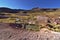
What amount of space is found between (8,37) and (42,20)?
11.3 m

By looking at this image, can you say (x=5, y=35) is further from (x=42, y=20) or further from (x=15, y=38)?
(x=42, y=20)

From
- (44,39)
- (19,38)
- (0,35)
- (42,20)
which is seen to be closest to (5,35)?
(0,35)

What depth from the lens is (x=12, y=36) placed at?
519 inches

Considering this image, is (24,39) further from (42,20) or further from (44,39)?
(42,20)

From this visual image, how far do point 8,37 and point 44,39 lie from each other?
3.21 meters

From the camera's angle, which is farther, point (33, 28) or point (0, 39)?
point (33, 28)

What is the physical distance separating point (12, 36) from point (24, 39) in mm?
1277

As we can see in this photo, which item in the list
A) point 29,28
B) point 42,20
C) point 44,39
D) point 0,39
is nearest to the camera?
point 0,39

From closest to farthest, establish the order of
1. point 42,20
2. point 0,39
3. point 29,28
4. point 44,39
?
point 0,39
point 44,39
point 29,28
point 42,20

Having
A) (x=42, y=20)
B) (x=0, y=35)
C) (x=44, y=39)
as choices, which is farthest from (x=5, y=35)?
(x=42, y=20)

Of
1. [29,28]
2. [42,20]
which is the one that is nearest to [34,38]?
[29,28]

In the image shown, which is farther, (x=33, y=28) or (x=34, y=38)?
(x=33, y=28)

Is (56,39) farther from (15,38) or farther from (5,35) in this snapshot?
(5,35)

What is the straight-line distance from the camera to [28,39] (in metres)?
12.7
